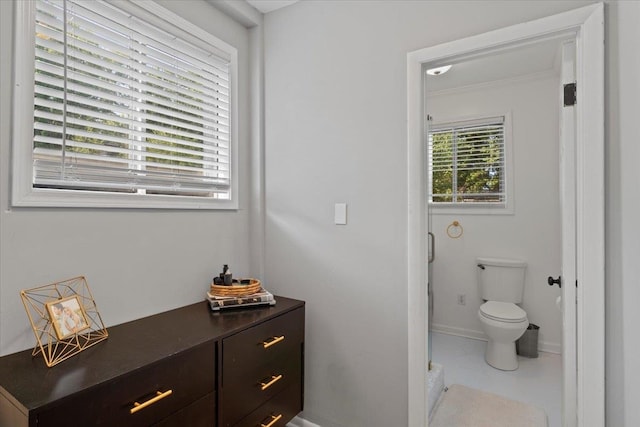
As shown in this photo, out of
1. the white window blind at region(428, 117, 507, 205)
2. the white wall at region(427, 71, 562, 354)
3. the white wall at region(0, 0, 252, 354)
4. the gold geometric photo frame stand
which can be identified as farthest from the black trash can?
the gold geometric photo frame stand

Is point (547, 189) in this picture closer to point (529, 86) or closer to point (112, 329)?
point (529, 86)

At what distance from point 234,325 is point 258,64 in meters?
1.57

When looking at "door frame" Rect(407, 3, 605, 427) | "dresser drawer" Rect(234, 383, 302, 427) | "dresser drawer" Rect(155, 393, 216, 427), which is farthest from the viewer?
"dresser drawer" Rect(234, 383, 302, 427)

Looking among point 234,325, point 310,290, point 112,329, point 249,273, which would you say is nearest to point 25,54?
point 112,329

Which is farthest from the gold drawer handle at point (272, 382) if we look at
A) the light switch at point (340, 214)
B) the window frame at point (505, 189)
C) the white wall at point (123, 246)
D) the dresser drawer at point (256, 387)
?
the window frame at point (505, 189)

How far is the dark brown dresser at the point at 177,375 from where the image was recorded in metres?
0.96

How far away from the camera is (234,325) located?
4.89ft

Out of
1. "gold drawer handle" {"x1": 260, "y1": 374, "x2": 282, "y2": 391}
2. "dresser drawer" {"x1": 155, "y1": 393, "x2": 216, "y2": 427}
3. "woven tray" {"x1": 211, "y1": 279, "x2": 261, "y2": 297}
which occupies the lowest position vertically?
"gold drawer handle" {"x1": 260, "y1": 374, "x2": 282, "y2": 391}

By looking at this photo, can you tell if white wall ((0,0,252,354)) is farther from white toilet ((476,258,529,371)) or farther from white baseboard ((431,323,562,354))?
white baseboard ((431,323,562,354))

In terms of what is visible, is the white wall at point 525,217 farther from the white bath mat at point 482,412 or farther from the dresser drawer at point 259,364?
the dresser drawer at point 259,364

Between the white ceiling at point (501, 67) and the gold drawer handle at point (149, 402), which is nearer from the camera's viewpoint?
the gold drawer handle at point (149, 402)

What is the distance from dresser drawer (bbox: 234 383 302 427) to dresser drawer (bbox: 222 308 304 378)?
20 cm

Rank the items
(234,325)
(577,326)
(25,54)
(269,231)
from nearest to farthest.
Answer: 1. (25,54)
2. (577,326)
3. (234,325)
4. (269,231)

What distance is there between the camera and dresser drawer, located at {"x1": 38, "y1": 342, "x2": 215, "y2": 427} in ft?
3.09
